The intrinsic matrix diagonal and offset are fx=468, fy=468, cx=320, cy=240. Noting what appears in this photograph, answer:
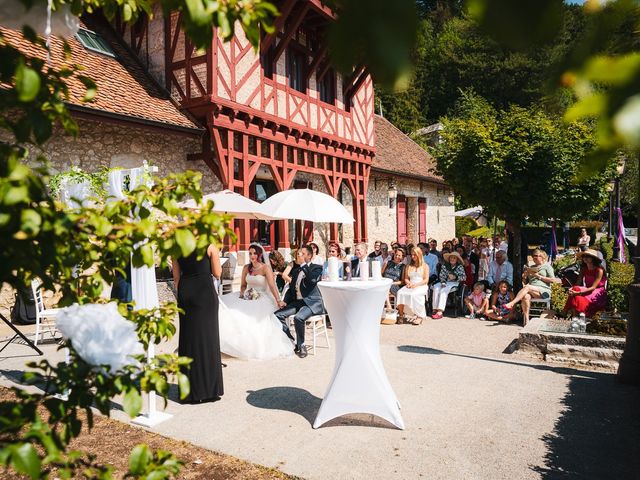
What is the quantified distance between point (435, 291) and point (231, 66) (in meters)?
6.26

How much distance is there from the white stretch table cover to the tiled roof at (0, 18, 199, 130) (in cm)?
639

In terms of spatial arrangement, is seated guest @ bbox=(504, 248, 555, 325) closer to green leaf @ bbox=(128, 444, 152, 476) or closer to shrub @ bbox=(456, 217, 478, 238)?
green leaf @ bbox=(128, 444, 152, 476)

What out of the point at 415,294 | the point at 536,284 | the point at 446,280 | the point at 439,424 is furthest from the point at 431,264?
the point at 439,424

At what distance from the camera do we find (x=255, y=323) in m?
5.84

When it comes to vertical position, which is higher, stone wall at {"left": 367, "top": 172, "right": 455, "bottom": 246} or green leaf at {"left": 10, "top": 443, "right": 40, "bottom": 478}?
stone wall at {"left": 367, "top": 172, "right": 455, "bottom": 246}

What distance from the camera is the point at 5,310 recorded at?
7801mm

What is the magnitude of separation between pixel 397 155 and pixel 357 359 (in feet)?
53.6

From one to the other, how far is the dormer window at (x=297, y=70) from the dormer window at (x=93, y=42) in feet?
Answer: 14.6

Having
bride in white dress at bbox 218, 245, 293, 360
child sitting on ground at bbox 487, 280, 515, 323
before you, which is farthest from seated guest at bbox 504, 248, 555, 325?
bride in white dress at bbox 218, 245, 293, 360

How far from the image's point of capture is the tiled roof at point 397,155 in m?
17.3

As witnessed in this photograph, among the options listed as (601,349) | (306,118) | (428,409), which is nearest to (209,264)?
(428,409)

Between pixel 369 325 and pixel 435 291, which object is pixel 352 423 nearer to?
pixel 369 325

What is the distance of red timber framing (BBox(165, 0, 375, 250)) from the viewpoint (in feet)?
32.2

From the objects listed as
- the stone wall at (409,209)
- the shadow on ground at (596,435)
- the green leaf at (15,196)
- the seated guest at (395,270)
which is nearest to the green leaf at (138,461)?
the green leaf at (15,196)
